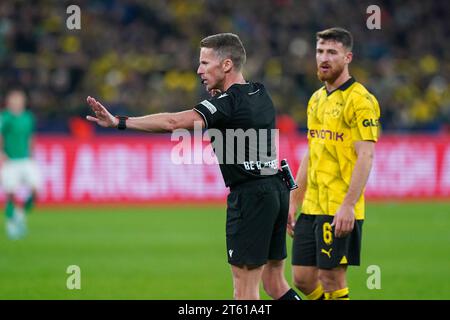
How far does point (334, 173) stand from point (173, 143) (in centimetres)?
1353

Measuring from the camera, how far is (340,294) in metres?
7.88

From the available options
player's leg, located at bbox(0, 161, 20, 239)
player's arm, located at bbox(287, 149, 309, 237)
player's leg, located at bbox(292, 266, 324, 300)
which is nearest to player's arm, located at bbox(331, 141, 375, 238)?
player's leg, located at bbox(292, 266, 324, 300)

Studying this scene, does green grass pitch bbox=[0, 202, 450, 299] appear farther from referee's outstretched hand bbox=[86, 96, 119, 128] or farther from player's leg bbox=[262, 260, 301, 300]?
referee's outstretched hand bbox=[86, 96, 119, 128]

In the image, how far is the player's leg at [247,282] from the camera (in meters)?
7.12

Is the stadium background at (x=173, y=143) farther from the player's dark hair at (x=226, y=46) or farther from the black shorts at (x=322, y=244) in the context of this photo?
the player's dark hair at (x=226, y=46)

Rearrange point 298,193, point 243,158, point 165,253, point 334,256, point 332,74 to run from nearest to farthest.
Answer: point 243,158, point 334,256, point 332,74, point 298,193, point 165,253

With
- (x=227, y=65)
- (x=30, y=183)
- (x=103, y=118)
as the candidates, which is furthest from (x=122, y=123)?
(x=30, y=183)

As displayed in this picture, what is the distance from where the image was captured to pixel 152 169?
21.1m

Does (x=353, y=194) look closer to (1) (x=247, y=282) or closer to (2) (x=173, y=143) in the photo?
(1) (x=247, y=282)

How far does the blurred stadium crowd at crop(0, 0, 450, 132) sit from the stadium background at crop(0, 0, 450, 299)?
5 centimetres

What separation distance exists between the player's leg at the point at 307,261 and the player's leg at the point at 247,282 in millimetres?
1141

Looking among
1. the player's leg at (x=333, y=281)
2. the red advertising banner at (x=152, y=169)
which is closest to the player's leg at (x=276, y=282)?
the player's leg at (x=333, y=281)

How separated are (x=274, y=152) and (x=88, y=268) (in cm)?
608
